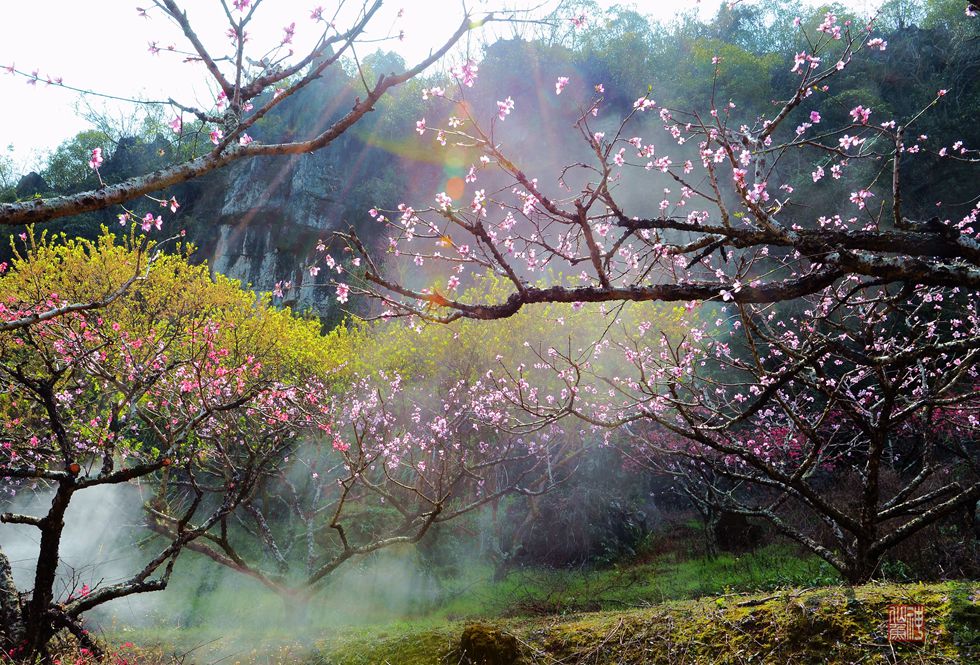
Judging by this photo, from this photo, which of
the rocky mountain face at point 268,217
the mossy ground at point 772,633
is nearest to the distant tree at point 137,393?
the mossy ground at point 772,633

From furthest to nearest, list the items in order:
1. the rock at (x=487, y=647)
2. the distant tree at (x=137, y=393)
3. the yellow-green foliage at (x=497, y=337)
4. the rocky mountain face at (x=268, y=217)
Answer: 1. the rocky mountain face at (x=268, y=217)
2. the yellow-green foliage at (x=497, y=337)
3. the distant tree at (x=137, y=393)
4. the rock at (x=487, y=647)

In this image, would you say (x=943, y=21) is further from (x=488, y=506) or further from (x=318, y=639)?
(x=318, y=639)

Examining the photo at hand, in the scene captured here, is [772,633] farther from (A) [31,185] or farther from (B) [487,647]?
(A) [31,185]

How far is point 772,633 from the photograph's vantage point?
330 centimetres

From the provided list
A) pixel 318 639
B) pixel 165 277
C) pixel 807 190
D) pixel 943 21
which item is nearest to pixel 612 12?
pixel 943 21

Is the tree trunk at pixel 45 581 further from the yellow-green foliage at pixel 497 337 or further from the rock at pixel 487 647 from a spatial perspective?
the yellow-green foliage at pixel 497 337

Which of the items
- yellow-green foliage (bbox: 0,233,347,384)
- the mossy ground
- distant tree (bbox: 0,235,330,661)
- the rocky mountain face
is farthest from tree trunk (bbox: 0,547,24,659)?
the rocky mountain face

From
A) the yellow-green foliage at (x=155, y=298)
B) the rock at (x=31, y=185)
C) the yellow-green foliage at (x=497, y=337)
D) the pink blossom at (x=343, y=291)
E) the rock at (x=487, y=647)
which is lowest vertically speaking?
the rock at (x=487, y=647)

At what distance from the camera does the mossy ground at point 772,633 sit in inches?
118

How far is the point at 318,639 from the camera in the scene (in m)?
5.51

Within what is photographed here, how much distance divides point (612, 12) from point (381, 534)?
4056cm

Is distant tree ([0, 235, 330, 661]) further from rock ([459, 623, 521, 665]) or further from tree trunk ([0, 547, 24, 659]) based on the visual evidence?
rock ([459, 623, 521, 665])

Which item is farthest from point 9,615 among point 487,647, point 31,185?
point 31,185

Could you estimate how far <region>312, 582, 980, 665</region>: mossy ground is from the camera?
300 centimetres
